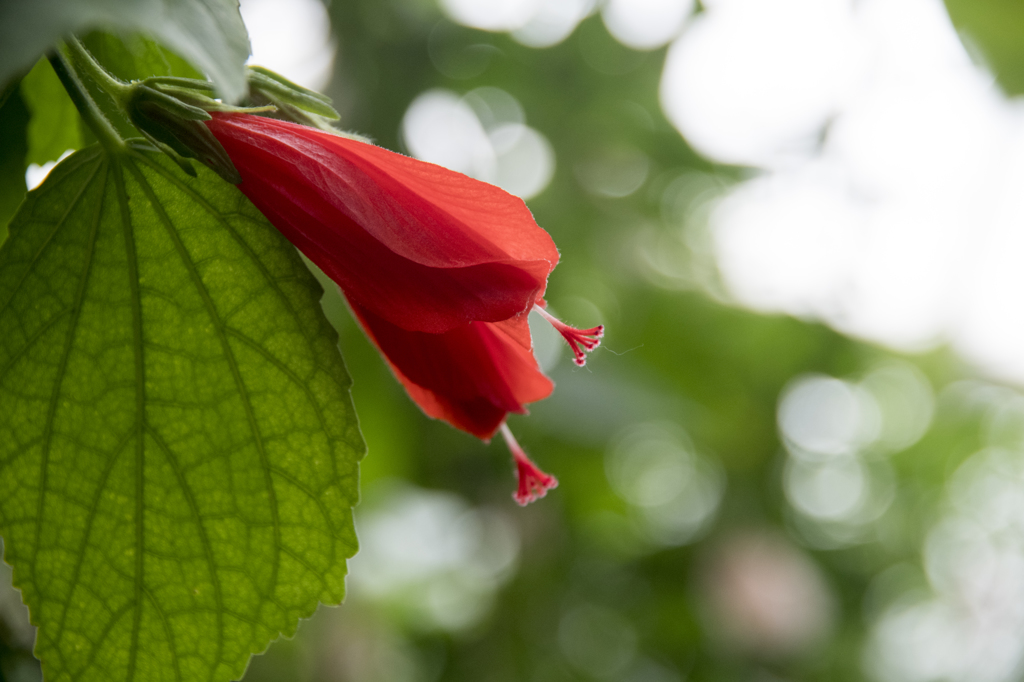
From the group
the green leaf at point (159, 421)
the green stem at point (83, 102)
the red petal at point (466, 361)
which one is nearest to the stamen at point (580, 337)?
the red petal at point (466, 361)

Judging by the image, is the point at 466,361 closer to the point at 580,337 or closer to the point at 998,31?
the point at 580,337

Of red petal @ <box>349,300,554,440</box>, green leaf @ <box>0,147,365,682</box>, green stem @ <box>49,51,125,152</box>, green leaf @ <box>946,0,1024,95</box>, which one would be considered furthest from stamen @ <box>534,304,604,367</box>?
green leaf @ <box>946,0,1024,95</box>

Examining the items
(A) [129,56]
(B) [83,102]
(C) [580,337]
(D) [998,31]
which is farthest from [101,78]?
(D) [998,31]

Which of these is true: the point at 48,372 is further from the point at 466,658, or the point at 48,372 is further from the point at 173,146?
the point at 466,658

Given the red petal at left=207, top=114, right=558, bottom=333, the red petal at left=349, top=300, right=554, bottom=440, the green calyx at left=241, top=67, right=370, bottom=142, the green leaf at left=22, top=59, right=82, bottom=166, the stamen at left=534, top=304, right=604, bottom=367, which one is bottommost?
the stamen at left=534, top=304, right=604, bottom=367

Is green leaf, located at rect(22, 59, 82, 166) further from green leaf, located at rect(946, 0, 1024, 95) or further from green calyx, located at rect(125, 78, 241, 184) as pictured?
green leaf, located at rect(946, 0, 1024, 95)

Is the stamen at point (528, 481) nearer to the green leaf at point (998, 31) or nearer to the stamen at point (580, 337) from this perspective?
the stamen at point (580, 337)
